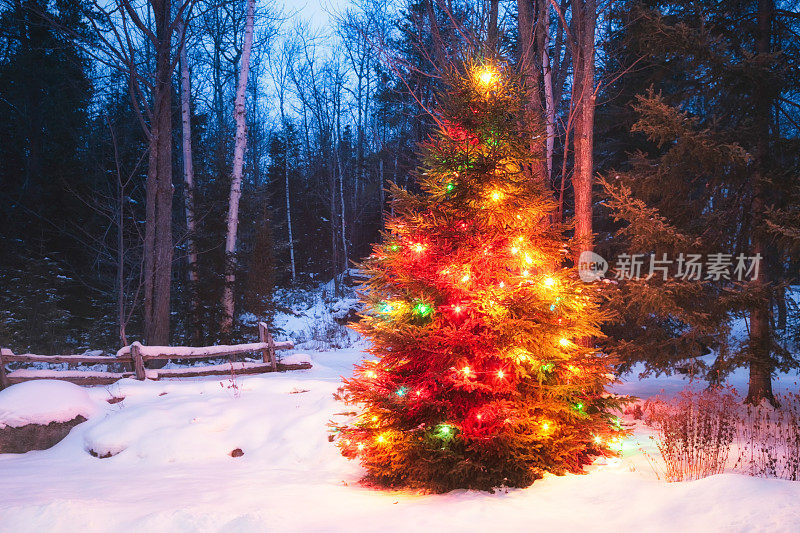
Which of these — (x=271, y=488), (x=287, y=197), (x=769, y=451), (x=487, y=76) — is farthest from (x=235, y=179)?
(x=287, y=197)

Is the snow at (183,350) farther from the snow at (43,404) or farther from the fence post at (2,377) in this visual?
the snow at (43,404)

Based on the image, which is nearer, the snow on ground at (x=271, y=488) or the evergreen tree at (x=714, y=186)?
the snow on ground at (x=271, y=488)

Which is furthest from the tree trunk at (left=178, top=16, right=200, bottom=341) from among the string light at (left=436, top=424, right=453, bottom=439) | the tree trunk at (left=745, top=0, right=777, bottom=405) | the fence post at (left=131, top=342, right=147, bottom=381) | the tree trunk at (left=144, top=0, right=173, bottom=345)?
the tree trunk at (left=745, top=0, right=777, bottom=405)

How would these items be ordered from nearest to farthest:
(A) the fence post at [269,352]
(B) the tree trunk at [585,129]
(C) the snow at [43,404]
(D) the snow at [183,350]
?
Answer: 1. (C) the snow at [43,404]
2. (B) the tree trunk at [585,129]
3. (D) the snow at [183,350]
4. (A) the fence post at [269,352]

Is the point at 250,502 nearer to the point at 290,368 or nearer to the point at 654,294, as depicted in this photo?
the point at 654,294

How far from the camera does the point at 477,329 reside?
5637mm

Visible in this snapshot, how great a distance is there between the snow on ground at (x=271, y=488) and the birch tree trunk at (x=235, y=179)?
5793mm

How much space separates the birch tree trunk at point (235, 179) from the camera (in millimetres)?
14812

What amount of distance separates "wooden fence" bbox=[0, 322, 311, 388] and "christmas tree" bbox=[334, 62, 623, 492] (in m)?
6.43

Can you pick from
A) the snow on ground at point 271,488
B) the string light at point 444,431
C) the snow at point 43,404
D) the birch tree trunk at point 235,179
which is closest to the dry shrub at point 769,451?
the snow on ground at point 271,488

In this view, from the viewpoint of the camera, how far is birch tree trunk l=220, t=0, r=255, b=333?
14812 mm

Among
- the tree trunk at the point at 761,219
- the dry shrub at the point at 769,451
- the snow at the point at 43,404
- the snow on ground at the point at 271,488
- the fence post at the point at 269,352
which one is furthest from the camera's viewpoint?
the fence post at the point at 269,352

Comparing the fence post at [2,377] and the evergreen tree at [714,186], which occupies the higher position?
the evergreen tree at [714,186]

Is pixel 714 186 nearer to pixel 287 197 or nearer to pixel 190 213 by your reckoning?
pixel 190 213
